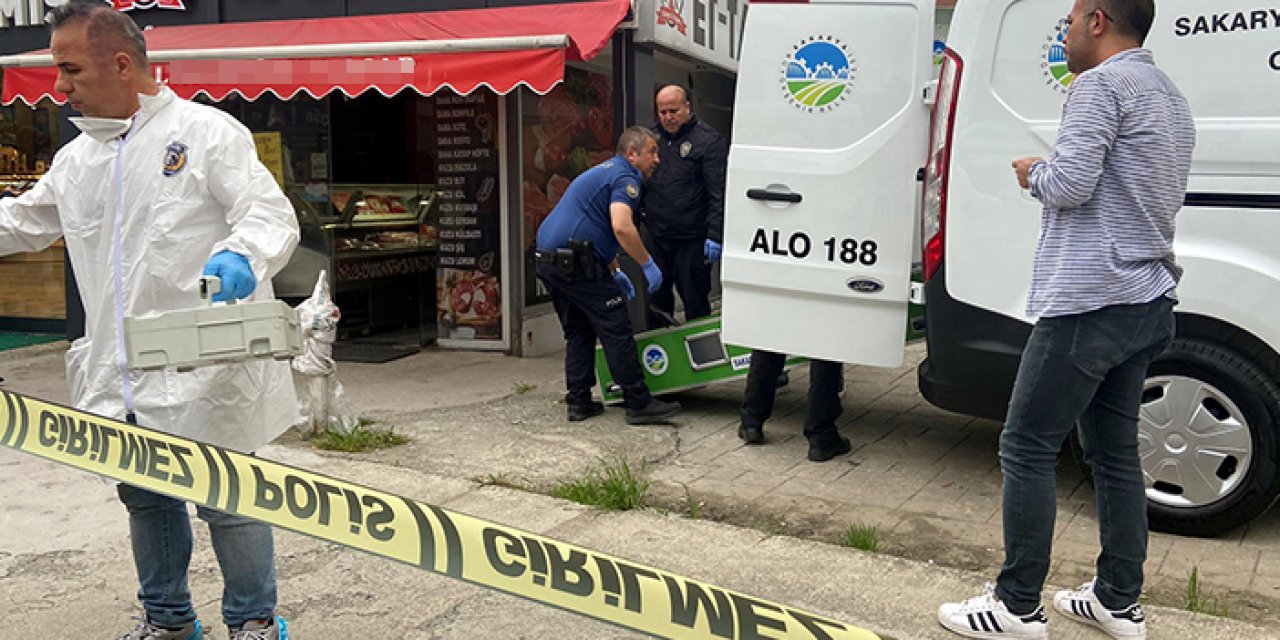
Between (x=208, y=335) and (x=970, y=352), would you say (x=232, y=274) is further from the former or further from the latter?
(x=970, y=352)

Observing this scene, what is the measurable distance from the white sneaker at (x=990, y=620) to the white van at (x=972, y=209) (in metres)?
1.27

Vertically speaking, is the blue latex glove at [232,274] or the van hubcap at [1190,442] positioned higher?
the blue latex glove at [232,274]

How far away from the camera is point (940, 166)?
4.38 meters

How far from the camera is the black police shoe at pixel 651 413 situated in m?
5.96

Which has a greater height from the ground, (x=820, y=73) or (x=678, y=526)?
(x=820, y=73)

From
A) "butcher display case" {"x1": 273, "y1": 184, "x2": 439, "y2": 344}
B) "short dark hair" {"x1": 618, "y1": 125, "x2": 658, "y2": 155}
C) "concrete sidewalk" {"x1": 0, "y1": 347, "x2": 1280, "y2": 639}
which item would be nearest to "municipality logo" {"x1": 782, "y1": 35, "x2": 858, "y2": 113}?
"short dark hair" {"x1": 618, "y1": 125, "x2": 658, "y2": 155}

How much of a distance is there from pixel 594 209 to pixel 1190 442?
3068 millimetres

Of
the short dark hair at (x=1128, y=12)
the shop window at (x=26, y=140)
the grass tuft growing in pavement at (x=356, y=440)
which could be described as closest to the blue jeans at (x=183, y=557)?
the grass tuft growing in pavement at (x=356, y=440)

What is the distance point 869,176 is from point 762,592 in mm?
1974

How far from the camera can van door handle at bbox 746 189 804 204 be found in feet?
16.0

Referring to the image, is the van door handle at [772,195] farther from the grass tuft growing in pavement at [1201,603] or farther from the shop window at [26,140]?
the shop window at [26,140]

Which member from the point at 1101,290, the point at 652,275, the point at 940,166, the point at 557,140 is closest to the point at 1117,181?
the point at 1101,290

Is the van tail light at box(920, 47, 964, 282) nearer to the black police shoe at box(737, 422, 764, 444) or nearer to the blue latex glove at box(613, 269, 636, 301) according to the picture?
the black police shoe at box(737, 422, 764, 444)

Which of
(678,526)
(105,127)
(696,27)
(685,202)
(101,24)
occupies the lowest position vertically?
(678,526)
